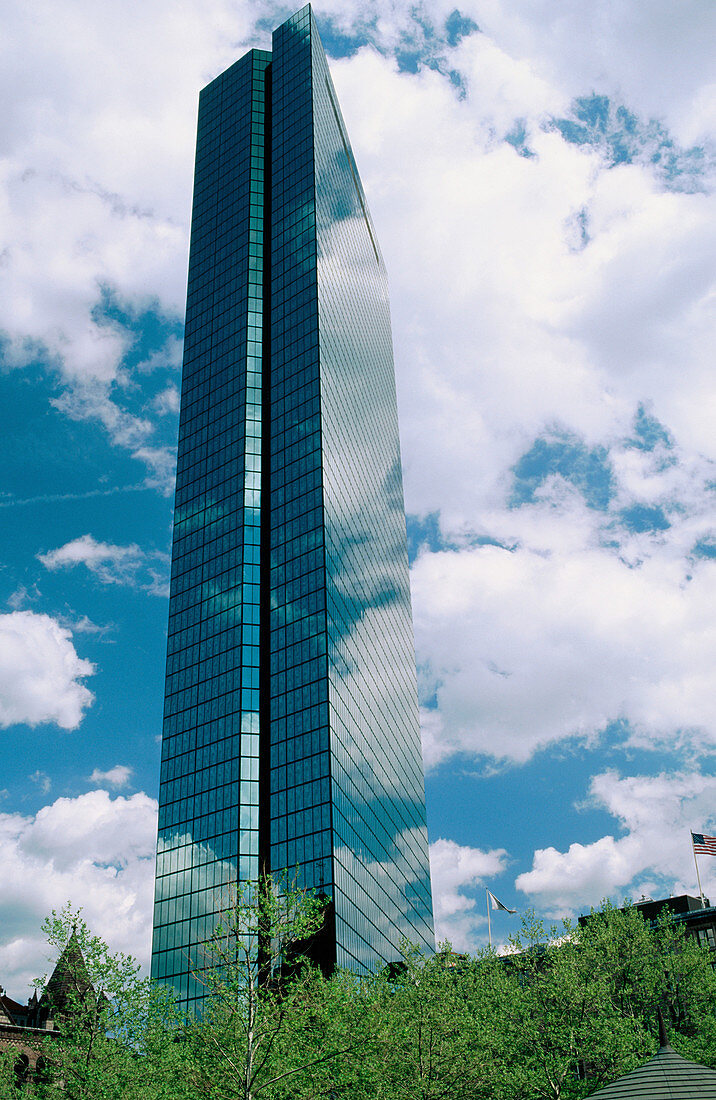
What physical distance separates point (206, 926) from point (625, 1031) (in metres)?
60.5

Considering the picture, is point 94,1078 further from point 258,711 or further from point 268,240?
point 268,240

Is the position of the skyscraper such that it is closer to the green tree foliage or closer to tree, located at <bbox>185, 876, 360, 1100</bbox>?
the green tree foliage

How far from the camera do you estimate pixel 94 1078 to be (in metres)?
43.6

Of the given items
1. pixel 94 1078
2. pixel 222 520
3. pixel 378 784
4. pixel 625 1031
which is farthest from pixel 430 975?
pixel 222 520

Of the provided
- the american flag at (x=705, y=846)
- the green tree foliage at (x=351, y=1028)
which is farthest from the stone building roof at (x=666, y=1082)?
the american flag at (x=705, y=846)

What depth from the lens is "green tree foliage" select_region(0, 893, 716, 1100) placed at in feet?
123

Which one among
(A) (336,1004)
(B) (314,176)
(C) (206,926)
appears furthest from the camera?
(B) (314,176)

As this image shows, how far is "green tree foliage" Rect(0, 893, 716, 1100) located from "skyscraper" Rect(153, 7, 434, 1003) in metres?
33.6

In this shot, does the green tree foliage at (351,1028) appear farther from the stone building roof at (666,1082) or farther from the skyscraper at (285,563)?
the skyscraper at (285,563)

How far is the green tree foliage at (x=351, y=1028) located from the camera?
37.4 meters

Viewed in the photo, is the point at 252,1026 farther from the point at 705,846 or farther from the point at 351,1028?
the point at 705,846

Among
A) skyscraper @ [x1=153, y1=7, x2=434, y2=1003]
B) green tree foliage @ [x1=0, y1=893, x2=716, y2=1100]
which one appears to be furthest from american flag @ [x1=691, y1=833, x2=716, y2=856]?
skyscraper @ [x1=153, y1=7, x2=434, y2=1003]

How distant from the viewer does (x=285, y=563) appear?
4343 inches

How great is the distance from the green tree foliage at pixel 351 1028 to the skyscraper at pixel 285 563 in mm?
33628
